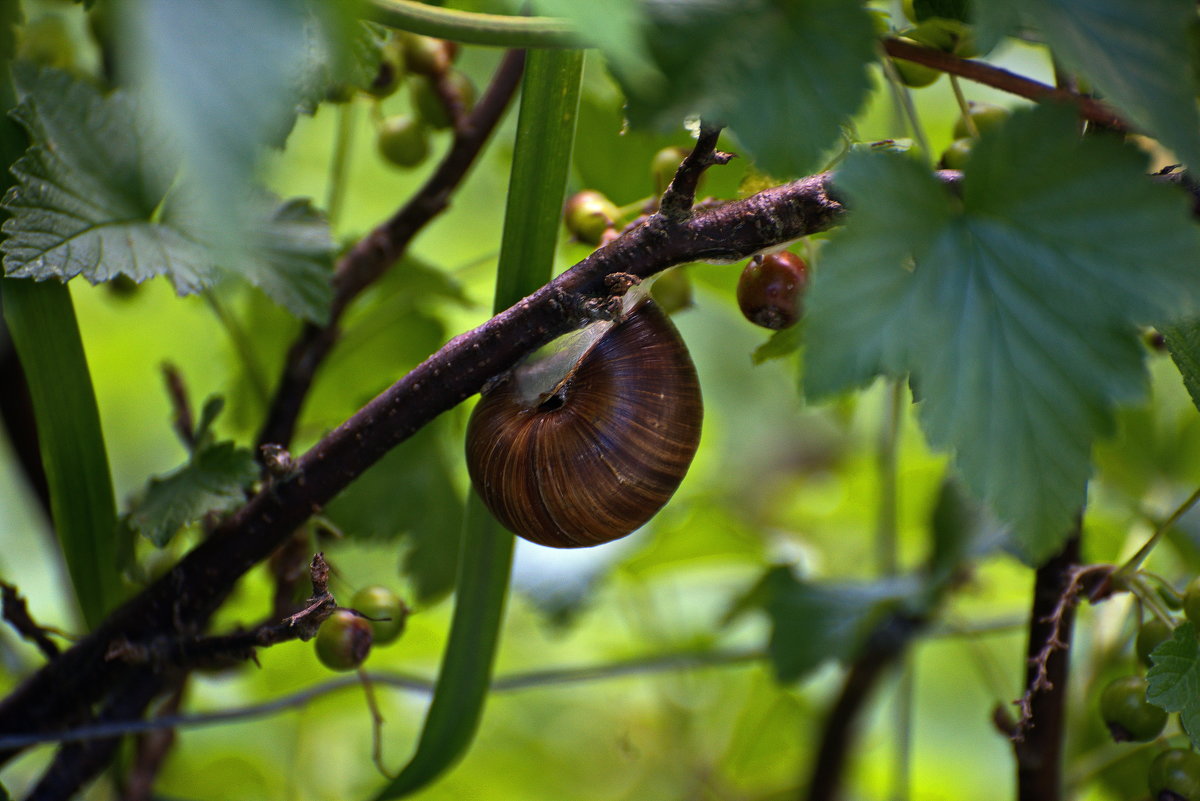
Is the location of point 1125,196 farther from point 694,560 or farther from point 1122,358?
point 694,560

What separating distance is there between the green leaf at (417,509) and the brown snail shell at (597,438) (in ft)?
0.82

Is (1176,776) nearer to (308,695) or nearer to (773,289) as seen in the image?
(773,289)

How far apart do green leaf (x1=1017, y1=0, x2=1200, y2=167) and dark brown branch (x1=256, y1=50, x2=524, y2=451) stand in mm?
321

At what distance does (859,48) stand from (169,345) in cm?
123

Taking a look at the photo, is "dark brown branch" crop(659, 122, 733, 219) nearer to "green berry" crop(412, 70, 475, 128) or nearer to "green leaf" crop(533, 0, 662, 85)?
"green leaf" crop(533, 0, 662, 85)

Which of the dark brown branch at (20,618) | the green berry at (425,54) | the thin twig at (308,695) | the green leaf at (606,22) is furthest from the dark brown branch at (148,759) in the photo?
the green leaf at (606,22)

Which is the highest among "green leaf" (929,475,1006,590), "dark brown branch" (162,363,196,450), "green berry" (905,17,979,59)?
"green berry" (905,17,979,59)

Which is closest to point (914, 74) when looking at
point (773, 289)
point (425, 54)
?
point (773, 289)

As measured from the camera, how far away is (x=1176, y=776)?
1.35 ft

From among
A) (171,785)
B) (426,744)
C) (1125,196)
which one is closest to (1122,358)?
(1125,196)

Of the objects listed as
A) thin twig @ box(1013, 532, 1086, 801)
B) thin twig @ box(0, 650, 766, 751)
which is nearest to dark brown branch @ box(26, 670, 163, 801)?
thin twig @ box(0, 650, 766, 751)

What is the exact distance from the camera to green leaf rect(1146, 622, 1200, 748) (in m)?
0.36

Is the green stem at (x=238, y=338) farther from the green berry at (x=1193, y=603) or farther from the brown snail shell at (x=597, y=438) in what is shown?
the green berry at (x=1193, y=603)

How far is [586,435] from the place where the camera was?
0.34 m
